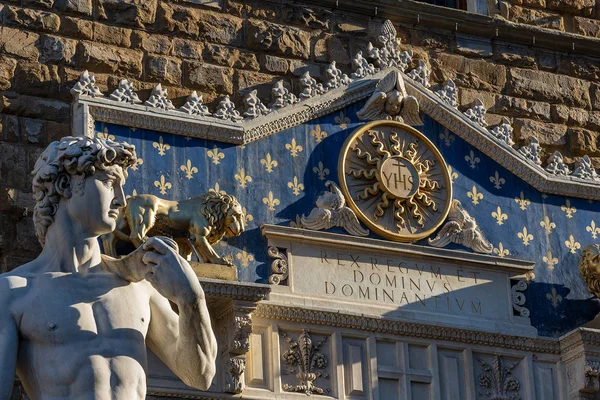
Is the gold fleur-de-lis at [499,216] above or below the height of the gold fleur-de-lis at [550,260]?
above

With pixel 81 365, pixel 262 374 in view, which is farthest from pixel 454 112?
pixel 81 365

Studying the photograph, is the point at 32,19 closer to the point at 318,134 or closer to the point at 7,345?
the point at 318,134

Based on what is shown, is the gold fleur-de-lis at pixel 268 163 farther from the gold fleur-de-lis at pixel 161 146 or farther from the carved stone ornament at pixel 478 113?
the carved stone ornament at pixel 478 113

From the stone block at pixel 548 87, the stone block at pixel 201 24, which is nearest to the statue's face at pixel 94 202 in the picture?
the stone block at pixel 201 24

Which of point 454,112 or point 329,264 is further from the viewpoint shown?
point 454,112

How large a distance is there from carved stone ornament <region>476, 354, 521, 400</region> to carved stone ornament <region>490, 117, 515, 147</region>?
5.78 ft

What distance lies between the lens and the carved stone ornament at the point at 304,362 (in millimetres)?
11531

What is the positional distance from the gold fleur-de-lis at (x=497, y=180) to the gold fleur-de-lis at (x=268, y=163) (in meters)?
1.81

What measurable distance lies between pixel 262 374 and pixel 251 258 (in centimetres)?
82

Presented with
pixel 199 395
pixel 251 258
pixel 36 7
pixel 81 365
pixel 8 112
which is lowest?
pixel 81 365

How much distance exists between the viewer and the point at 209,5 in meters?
12.6

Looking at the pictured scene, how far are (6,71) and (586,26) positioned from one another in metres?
5.08

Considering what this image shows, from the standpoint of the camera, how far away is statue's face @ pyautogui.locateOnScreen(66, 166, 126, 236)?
23.6 feet

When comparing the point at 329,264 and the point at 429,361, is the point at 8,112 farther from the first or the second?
the point at 429,361
